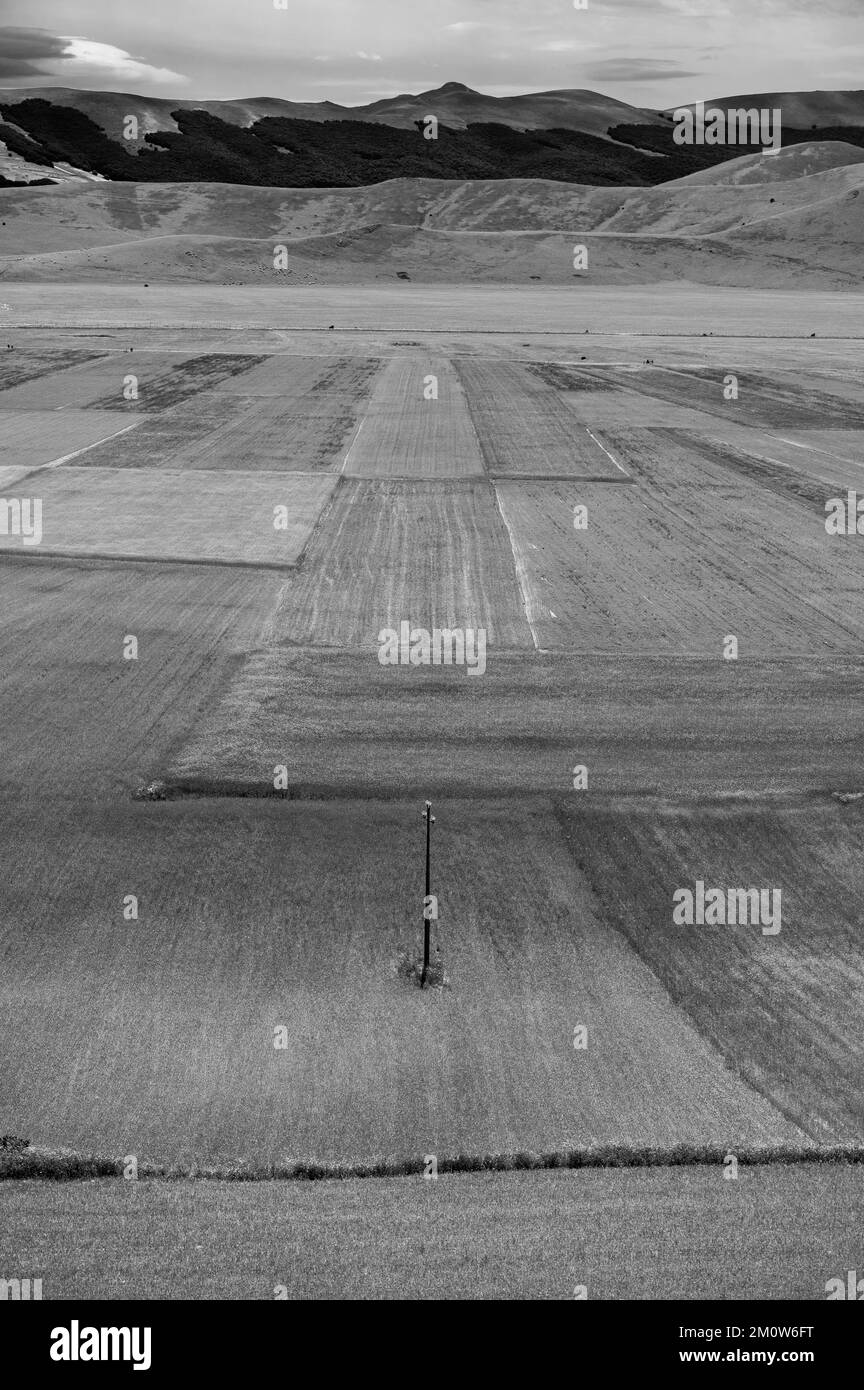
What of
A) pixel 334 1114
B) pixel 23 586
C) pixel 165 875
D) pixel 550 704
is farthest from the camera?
pixel 23 586

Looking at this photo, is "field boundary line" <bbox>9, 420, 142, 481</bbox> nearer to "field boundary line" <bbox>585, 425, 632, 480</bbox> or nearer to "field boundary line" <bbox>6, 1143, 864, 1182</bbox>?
"field boundary line" <bbox>585, 425, 632, 480</bbox>

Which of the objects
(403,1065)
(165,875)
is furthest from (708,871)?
(165,875)

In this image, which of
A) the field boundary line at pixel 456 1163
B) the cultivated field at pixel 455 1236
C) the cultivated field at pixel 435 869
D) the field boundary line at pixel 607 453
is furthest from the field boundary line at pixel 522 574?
the cultivated field at pixel 455 1236

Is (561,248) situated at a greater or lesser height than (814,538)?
greater

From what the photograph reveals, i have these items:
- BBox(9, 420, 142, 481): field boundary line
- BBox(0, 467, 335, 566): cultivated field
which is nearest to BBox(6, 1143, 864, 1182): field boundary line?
BBox(0, 467, 335, 566): cultivated field

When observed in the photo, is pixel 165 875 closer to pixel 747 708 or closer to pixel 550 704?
pixel 550 704

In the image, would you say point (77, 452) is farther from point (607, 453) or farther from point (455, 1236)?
point (455, 1236)

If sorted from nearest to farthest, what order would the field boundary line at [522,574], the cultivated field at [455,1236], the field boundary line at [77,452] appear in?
the cultivated field at [455,1236] < the field boundary line at [522,574] < the field boundary line at [77,452]

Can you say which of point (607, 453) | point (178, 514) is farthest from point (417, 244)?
point (178, 514)

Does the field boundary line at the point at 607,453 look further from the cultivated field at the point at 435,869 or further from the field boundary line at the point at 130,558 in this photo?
the field boundary line at the point at 130,558
